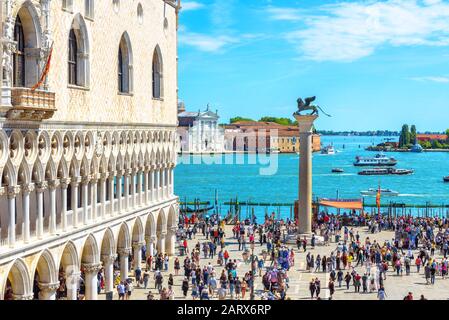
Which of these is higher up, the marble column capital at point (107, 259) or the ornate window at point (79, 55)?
the ornate window at point (79, 55)

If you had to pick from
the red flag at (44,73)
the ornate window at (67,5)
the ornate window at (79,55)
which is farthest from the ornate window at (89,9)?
the red flag at (44,73)

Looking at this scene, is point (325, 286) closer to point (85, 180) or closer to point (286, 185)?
point (85, 180)

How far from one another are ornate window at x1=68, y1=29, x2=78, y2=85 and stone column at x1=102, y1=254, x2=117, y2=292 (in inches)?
239

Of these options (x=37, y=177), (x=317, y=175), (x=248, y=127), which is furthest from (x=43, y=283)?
(x=248, y=127)

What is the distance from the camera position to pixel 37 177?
1948cm

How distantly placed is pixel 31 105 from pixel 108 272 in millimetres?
8713

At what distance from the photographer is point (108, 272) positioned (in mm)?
24969

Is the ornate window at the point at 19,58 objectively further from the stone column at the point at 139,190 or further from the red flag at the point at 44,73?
the stone column at the point at 139,190

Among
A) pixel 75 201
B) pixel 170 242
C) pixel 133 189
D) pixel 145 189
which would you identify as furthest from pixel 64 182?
pixel 170 242

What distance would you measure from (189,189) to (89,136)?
81094 millimetres

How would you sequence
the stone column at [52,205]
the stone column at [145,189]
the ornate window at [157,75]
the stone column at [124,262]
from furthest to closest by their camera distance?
1. the ornate window at [157,75]
2. the stone column at [145,189]
3. the stone column at [124,262]
4. the stone column at [52,205]

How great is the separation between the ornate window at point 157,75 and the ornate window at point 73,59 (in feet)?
28.8

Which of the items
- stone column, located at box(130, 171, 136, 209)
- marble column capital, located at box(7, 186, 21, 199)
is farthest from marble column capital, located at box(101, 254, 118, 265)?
marble column capital, located at box(7, 186, 21, 199)

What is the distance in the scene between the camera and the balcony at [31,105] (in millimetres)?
17406
